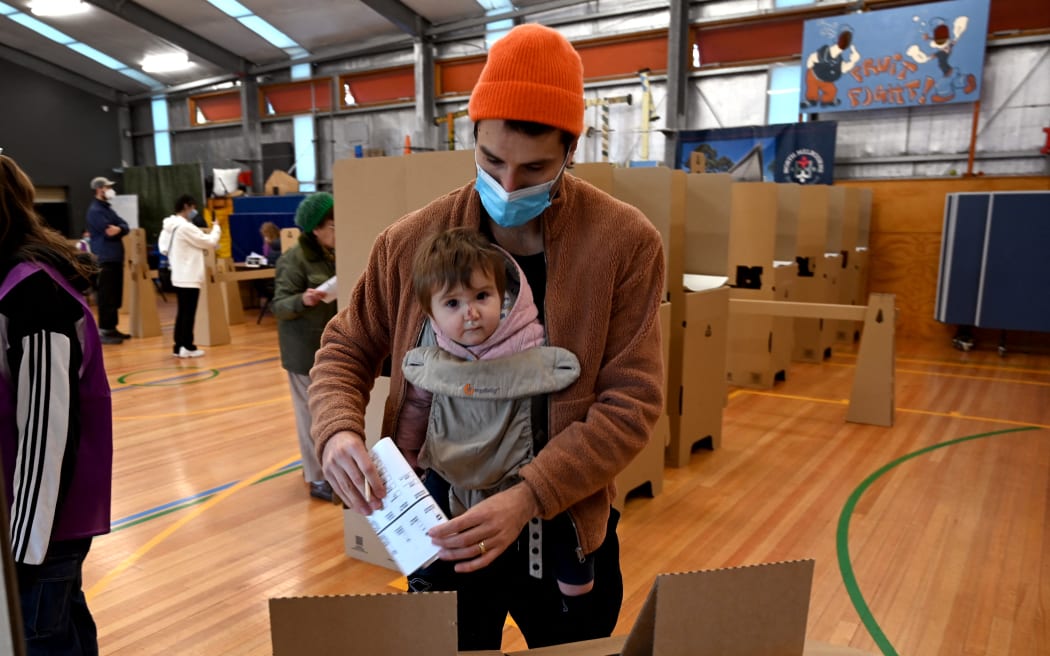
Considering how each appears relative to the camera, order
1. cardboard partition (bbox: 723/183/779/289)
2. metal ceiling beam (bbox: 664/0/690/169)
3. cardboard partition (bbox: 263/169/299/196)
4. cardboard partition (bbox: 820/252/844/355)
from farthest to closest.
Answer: cardboard partition (bbox: 263/169/299/196) < metal ceiling beam (bbox: 664/0/690/169) < cardboard partition (bbox: 820/252/844/355) < cardboard partition (bbox: 723/183/779/289)

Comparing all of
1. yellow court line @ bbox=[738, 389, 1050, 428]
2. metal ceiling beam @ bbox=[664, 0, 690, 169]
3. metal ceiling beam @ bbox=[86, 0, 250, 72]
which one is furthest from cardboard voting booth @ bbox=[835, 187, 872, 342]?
metal ceiling beam @ bbox=[86, 0, 250, 72]

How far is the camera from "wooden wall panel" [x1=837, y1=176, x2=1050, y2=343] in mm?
7543

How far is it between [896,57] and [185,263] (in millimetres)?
7656

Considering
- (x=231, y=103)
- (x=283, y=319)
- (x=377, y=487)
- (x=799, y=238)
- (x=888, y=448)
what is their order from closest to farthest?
(x=377, y=487), (x=283, y=319), (x=888, y=448), (x=799, y=238), (x=231, y=103)

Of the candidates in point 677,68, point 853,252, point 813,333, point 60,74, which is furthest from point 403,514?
point 60,74

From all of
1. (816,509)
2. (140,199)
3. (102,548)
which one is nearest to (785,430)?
(816,509)

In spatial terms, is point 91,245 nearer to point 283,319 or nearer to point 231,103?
point 283,319

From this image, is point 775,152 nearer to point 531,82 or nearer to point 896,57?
point 896,57

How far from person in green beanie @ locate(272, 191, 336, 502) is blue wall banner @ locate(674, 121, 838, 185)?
6016 millimetres

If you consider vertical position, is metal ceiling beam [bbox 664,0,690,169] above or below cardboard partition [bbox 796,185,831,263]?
above

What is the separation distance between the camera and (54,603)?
4.51 ft

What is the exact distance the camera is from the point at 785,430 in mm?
4441

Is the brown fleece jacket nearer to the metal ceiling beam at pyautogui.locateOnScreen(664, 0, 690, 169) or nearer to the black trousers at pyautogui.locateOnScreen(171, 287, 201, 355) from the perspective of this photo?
the black trousers at pyautogui.locateOnScreen(171, 287, 201, 355)

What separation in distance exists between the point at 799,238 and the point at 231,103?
13.2 metres
